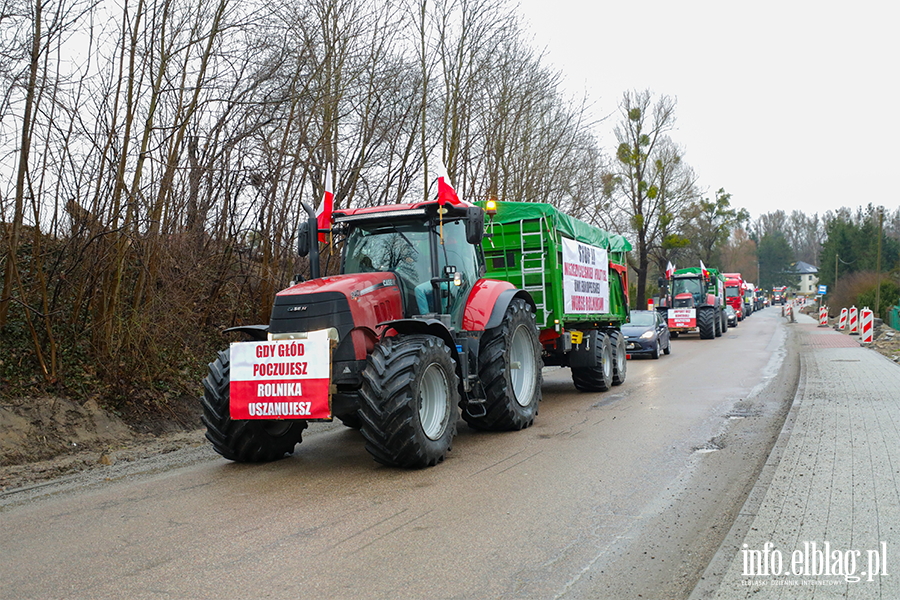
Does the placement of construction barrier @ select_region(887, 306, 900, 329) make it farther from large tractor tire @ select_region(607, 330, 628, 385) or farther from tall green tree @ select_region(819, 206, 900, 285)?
tall green tree @ select_region(819, 206, 900, 285)

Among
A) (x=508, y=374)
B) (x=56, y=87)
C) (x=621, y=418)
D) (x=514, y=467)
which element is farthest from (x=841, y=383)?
(x=56, y=87)

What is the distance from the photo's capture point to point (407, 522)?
5.35 metres

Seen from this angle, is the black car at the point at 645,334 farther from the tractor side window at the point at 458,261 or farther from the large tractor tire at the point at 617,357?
the tractor side window at the point at 458,261

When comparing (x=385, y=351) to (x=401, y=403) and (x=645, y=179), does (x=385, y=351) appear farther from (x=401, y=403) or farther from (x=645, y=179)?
(x=645, y=179)

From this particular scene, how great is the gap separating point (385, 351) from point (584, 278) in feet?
22.2

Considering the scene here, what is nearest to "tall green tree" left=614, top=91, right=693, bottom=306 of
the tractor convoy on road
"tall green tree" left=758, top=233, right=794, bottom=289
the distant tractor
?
the distant tractor

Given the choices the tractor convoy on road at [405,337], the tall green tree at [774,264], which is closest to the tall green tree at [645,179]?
the tractor convoy on road at [405,337]

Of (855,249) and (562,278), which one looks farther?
(855,249)

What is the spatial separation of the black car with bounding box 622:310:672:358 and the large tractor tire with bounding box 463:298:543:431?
34.8 ft

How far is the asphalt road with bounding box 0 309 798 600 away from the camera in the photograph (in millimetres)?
4234

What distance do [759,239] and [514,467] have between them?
468 ft

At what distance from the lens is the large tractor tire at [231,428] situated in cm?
721

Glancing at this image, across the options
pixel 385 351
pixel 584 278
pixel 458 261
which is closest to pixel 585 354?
pixel 584 278

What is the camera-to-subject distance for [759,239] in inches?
5408
